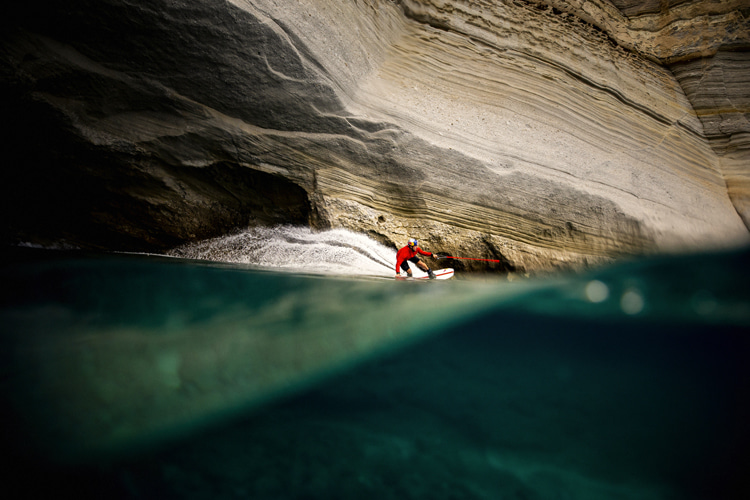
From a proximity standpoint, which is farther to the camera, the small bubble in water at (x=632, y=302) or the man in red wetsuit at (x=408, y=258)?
the man in red wetsuit at (x=408, y=258)

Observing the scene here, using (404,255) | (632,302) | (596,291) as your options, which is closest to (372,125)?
(404,255)

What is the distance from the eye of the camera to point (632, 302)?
7.22 ft

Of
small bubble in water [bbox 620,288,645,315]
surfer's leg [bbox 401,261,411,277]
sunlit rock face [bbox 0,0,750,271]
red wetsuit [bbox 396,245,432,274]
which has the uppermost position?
sunlit rock face [bbox 0,0,750,271]

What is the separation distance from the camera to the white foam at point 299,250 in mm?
4496

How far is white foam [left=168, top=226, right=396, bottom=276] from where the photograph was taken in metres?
4.50

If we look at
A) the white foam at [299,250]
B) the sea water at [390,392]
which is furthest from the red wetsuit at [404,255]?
the sea water at [390,392]

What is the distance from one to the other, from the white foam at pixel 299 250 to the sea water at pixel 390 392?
1735 millimetres

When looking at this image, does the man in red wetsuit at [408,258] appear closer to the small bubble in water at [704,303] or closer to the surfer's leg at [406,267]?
the surfer's leg at [406,267]

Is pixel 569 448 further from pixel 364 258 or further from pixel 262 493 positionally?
pixel 364 258

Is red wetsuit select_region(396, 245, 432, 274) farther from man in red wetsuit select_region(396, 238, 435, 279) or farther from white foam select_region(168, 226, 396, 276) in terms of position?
white foam select_region(168, 226, 396, 276)

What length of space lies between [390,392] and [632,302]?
4.95ft

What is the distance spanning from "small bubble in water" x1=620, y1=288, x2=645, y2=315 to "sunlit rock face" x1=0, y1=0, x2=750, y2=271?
2.49 m

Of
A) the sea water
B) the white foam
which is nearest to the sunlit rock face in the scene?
the white foam

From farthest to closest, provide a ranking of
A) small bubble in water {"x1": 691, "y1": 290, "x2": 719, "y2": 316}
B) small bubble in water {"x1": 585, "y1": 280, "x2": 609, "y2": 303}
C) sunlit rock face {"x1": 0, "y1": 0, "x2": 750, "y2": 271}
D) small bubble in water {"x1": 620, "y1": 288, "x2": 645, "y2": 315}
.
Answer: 1. sunlit rock face {"x1": 0, "y1": 0, "x2": 750, "y2": 271}
2. small bubble in water {"x1": 585, "y1": 280, "x2": 609, "y2": 303}
3. small bubble in water {"x1": 620, "y1": 288, "x2": 645, "y2": 315}
4. small bubble in water {"x1": 691, "y1": 290, "x2": 719, "y2": 316}
